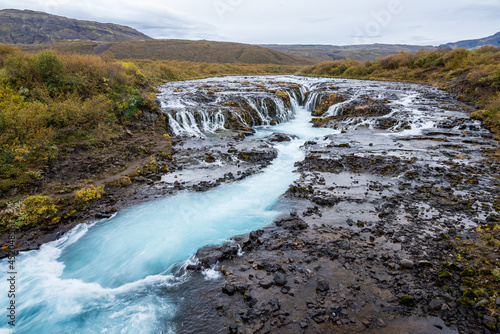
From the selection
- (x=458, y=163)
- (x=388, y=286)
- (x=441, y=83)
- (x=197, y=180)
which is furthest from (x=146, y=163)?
(x=441, y=83)

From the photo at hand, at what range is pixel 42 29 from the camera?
128 metres

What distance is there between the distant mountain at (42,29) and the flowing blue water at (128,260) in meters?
155

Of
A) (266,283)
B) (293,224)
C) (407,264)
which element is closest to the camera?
(266,283)

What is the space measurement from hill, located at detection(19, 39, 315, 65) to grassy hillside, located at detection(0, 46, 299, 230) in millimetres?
86824

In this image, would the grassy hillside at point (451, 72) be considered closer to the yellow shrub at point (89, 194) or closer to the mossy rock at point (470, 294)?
the mossy rock at point (470, 294)

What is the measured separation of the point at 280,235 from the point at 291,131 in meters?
15.4

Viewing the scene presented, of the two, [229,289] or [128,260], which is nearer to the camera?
[229,289]

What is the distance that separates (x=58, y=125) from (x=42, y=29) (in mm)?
169544

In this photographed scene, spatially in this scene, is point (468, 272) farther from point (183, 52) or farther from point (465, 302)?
point (183, 52)

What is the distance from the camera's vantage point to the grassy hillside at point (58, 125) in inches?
403

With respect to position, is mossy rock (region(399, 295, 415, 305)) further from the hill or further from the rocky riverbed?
the hill

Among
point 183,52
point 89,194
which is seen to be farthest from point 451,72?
point 183,52

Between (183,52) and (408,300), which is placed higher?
(183,52)

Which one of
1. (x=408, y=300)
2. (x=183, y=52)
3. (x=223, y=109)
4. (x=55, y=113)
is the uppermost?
(x=183, y=52)
